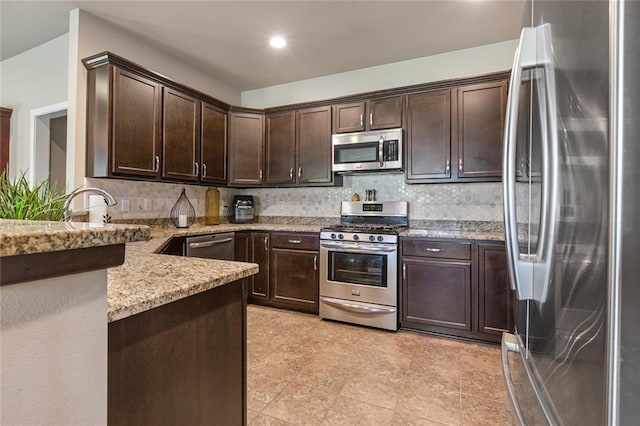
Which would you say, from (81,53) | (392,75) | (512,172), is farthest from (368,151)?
(81,53)

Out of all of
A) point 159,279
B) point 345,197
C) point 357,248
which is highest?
point 345,197

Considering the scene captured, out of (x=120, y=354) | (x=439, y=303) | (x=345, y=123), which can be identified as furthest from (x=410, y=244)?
(x=120, y=354)

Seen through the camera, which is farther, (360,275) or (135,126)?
(360,275)

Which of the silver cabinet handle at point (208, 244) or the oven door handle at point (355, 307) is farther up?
the silver cabinet handle at point (208, 244)

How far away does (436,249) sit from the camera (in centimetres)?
279

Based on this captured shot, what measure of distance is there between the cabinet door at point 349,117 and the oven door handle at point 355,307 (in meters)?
1.79

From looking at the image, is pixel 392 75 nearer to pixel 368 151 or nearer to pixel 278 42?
pixel 368 151

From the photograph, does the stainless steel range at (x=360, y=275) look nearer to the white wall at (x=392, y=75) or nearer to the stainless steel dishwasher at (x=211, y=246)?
the stainless steel dishwasher at (x=211, y=246)

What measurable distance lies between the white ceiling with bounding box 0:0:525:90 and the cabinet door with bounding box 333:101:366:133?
0.52m

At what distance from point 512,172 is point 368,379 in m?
1.70

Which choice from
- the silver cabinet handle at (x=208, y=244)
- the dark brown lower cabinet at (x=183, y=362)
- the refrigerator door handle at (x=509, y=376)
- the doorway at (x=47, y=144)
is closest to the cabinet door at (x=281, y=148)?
the silver cabinet handle at (x=208, y=244)

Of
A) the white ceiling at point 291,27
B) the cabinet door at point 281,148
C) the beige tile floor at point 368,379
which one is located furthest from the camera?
the cabinet door at point 281,148

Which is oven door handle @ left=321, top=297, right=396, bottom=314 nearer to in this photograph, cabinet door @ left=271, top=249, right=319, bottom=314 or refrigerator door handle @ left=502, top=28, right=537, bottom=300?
cabinet door @ left=271, top=249, right=319, bottom=314

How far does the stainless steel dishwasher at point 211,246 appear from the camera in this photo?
288 centimetres
